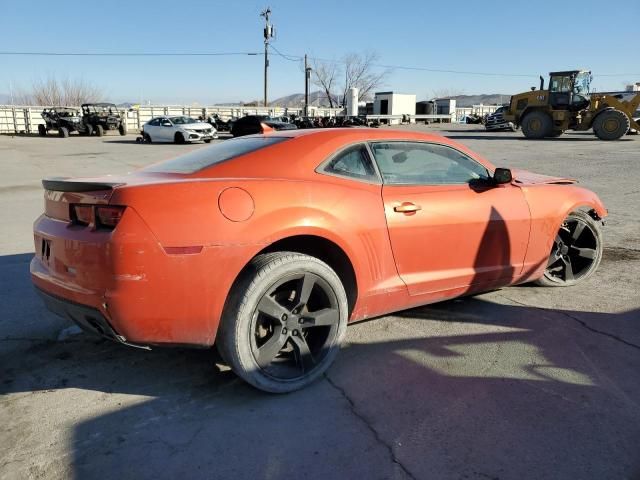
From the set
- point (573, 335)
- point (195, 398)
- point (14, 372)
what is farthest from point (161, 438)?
point (573, 335)

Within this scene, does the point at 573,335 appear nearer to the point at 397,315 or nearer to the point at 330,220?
the point at 397,315

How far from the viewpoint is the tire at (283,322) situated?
9.16 feet

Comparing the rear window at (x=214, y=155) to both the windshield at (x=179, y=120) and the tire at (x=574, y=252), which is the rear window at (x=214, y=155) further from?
the windshield at (x=179, y=120)

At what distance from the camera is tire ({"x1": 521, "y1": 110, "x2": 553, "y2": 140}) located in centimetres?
2556

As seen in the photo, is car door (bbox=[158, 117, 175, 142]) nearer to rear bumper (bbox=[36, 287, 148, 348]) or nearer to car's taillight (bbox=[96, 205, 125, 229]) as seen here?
rear bumper (bbox=[36, 287, 148, 348])

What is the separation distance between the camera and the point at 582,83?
25219mm

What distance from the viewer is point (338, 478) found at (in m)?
2.28

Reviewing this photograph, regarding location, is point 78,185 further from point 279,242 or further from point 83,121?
point 83,121

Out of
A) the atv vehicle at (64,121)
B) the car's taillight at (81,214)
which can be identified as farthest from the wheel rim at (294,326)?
the atv vehicle at (64,121)

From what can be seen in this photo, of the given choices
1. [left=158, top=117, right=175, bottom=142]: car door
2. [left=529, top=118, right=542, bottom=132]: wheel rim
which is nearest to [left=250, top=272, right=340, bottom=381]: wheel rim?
[left=529, top=118, right=542, bottom=132]: wheel rim

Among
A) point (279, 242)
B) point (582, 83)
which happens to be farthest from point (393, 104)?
point (279, 242)

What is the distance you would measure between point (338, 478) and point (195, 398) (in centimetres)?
102

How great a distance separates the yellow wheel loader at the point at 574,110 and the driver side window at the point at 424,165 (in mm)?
23558

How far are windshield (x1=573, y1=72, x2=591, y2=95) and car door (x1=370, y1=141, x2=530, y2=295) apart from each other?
2414 cm
